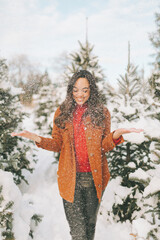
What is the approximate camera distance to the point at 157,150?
6.52 feet

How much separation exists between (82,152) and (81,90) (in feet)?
2.35

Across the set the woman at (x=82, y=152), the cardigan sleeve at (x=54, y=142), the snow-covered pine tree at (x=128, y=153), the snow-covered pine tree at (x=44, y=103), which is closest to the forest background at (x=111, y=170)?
the snow-covered pine tree at (x=128, y=153)

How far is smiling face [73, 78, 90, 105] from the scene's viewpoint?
2385mm

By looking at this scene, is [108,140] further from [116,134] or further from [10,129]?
[10,129]

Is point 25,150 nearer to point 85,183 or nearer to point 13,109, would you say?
point 13,109

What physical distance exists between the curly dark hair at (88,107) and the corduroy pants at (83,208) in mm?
623

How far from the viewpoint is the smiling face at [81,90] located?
93.9 inches

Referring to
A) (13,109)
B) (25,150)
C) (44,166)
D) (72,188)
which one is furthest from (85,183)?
(44,166)

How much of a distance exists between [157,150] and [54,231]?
8.55ft

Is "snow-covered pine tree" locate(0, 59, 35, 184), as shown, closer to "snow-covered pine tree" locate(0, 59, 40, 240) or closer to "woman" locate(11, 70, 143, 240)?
"snow-covered pine tree" locate(0, 59, 40, 240)

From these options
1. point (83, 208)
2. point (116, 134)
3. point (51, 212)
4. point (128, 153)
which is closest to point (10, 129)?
point (51, 212)

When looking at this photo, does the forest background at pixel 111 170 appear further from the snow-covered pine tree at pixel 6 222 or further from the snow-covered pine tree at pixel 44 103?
the snow-covered pine tree at pixel 44 103

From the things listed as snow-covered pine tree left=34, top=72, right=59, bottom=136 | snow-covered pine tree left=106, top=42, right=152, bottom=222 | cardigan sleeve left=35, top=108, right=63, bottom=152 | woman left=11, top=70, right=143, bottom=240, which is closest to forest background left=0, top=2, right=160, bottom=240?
snow-covered pine tree left=106, top=42, right=152, bottom=222

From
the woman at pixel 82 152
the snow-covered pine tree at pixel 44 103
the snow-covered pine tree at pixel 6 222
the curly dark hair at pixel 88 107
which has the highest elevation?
the snow-covered pine tree at pixel 44 103
